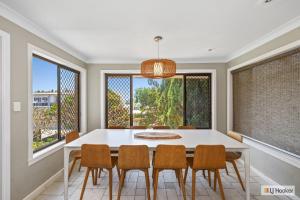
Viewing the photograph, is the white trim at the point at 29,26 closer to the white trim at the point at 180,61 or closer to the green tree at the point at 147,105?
the white trim at the point at 180,61

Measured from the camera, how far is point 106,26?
2568 mm

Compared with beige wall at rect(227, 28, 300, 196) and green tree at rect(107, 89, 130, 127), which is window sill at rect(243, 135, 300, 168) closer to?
beige wall at rect(227, 28, 300, 196)

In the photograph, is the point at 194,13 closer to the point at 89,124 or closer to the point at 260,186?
the point at 260,186

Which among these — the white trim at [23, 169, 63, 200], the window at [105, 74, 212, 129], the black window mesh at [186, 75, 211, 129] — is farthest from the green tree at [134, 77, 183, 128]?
the white trim at [23, 169, 63, 200]

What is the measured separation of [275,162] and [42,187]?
340 cm

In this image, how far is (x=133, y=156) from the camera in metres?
2.19

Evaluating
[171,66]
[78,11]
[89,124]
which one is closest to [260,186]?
[171,66]

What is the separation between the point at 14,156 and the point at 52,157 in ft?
3.07


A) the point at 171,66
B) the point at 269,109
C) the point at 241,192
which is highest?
the point at 171,66

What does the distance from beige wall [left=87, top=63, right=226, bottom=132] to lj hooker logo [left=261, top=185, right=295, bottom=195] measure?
1915 mm

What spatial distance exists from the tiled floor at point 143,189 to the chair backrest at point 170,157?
628 millimetres

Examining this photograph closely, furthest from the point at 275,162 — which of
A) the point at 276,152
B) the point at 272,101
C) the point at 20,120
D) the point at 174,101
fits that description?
the point at 20,120

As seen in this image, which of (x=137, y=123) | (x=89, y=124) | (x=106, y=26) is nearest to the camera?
(x=106, y=26)

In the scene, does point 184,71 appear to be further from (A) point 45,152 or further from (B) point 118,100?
(A) point 45,152
